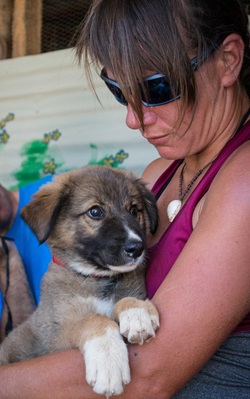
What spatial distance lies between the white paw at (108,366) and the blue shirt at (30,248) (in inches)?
71.3

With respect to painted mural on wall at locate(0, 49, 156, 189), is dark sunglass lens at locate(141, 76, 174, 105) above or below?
above

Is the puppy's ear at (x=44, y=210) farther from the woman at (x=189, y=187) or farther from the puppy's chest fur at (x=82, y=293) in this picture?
the woman at (x=189, y=187)

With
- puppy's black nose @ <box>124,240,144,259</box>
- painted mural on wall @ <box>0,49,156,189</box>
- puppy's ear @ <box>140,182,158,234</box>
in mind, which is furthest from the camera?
painted mural on wall @ <box>0,49,156,189</box>

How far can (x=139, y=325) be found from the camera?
5.55 ft

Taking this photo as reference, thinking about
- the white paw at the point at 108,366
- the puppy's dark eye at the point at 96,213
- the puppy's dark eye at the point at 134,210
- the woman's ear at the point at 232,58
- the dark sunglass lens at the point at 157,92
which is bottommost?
the white paw at the point at 108,366

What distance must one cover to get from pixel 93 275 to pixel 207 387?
30.4 inches

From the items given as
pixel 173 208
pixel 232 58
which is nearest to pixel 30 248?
pixel 173 208

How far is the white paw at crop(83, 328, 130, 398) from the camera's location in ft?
5.33

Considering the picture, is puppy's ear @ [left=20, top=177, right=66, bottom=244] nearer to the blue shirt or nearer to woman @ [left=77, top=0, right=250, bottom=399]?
woman @ [left=77, top=0, right=250, bottom=399]

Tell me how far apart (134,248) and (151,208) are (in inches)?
15.7

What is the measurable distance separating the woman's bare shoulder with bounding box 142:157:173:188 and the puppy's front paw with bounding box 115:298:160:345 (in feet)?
3.71

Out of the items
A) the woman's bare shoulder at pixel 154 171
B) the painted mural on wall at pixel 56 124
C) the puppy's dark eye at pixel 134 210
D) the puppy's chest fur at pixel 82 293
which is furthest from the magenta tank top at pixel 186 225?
the painted mural on wall at pixel 56 124

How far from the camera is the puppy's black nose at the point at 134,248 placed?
224cm

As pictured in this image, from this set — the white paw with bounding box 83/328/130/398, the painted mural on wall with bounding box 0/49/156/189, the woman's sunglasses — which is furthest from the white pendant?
the painted mural on wall with bounding box 0/49/156/189
